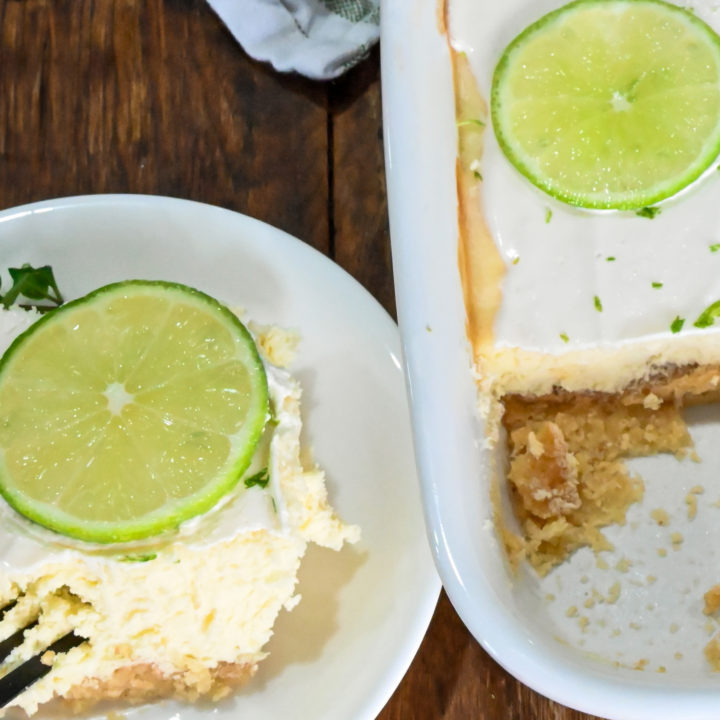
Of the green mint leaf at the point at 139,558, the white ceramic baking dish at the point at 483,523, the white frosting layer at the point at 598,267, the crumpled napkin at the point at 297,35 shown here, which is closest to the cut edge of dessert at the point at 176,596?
the green mint leaf at the point at 139,558

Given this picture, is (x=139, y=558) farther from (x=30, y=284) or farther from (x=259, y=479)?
(x=30, y=284)

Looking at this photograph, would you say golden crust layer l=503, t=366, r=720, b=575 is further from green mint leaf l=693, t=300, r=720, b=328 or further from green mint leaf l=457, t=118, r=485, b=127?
green mint leaf l=457, t=118, r=485, b=127

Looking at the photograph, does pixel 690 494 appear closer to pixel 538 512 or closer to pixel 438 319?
pixel 538 512

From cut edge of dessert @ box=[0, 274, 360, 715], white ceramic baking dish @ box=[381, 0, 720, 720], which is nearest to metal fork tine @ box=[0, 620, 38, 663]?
cut edge of dessert @ box=[0, 274, 360, 715]

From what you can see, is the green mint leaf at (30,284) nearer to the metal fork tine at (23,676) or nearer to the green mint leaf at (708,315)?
the metal fork tine at (23,676)

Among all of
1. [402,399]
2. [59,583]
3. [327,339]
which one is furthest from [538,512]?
[59,583]
